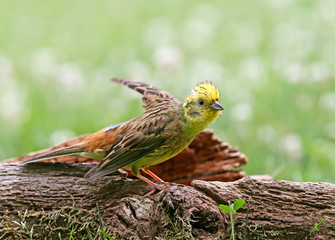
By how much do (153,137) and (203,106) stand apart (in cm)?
48

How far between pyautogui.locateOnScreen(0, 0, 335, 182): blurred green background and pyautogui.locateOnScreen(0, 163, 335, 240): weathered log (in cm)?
197

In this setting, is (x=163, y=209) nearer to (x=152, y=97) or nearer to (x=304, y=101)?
(x=152, y=97)

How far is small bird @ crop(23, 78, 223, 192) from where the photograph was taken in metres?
4.84

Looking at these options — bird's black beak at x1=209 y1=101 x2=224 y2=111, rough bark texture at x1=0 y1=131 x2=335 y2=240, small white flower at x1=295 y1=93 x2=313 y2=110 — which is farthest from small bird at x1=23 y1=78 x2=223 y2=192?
small white flower at x1=295 y1=93 x2=313 y2=110

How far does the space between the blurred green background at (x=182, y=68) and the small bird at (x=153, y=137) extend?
5.88 ft

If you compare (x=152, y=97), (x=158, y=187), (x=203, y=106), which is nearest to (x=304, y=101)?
(x=152, y=97)

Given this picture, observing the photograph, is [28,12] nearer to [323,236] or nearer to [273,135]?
[273,135]

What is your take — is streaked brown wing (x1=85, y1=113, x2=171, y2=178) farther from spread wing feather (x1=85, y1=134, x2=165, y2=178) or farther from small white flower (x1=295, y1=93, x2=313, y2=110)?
small white flower (x1=295, y1=93, x2=313, y2=110)

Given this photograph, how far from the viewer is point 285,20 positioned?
11.4m

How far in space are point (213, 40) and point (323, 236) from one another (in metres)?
7.37

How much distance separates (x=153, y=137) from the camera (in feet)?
16.1

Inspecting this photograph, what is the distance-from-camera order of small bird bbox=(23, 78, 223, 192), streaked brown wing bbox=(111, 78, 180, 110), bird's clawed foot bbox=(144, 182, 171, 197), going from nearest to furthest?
bird's clawed foot bbox=(144, 182, 171, 197)
small bird bbox=(23, 78, 223, 192)
streaked brown wing bbox=(111, 78, 180, 110)

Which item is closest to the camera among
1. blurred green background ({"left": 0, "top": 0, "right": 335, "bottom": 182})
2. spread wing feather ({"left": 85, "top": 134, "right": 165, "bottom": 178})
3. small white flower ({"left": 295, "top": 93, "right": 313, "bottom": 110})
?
spread wing feather ({"left": 85, "top": 134, "right": 165, "bottom": 178})

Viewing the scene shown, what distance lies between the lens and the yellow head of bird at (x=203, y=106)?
16.0ft
